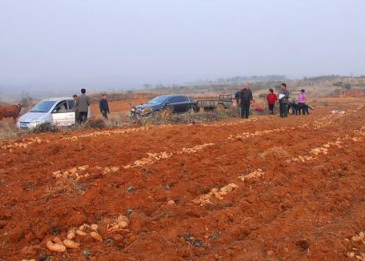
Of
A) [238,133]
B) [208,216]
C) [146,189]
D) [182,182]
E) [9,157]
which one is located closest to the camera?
[208,216]

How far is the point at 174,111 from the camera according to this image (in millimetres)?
20000

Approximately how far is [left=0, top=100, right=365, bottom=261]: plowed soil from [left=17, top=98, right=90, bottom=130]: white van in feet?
16.0

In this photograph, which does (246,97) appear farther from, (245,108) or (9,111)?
(9,111)

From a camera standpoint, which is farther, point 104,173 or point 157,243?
point 104,173

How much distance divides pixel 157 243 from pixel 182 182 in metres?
2.37

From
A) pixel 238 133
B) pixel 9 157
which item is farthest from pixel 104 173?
pixel 238 133

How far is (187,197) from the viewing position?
256 inches

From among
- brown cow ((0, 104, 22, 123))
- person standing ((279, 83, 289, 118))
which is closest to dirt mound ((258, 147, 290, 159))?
person standing ((279, 83, 289, 118))

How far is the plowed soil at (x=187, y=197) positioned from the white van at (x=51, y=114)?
4.89 meters

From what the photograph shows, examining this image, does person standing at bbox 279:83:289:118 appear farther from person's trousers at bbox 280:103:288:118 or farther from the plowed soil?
the plowed soil

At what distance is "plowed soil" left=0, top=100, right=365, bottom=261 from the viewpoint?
4801 millimetres

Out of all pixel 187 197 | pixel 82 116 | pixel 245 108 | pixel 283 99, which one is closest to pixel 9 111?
pixel 82 116

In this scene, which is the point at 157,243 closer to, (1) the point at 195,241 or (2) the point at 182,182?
(1) the point at 195,241

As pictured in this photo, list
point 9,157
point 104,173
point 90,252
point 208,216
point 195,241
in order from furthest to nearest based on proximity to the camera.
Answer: point 9,157 < point 104,173 < point 208,216 < point 195,241 < point 90,252
